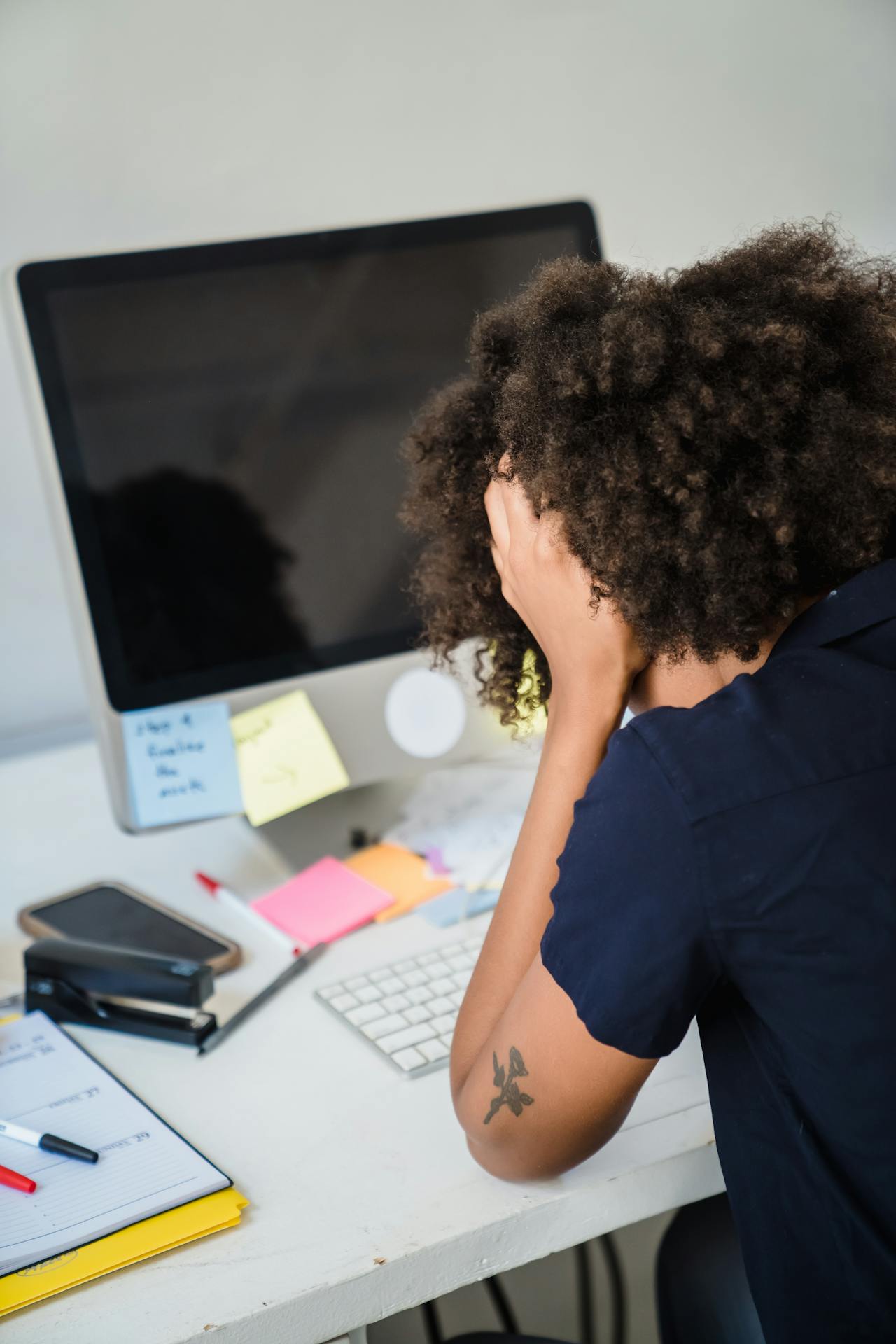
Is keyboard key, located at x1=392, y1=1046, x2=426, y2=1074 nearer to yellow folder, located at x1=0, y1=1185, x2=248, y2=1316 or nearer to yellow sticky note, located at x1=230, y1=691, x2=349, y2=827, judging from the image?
yellow folder, located at x1=0, y1=1185, x2=248, y2=1316

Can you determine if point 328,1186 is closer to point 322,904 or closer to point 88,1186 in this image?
point 88,1186

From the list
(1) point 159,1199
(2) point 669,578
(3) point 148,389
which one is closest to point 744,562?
(2) point 669,578

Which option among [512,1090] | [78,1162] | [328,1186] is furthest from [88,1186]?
[512,1090]

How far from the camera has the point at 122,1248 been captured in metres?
0.55

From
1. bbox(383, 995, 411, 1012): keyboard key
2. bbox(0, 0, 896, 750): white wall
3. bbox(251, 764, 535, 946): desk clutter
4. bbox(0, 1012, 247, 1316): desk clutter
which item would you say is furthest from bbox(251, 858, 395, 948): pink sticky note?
bbox(0, 0, 896, 750): white wall

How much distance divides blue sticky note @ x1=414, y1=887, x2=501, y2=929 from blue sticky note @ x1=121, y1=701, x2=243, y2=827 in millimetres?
175

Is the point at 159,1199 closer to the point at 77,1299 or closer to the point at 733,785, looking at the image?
the point at 77,1299

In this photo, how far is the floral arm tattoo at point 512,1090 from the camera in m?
0.56

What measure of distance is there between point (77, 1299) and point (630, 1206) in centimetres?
28

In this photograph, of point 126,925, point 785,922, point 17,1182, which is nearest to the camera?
point 785,922

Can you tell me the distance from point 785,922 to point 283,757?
55 centimetres

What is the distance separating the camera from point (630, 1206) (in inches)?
23.6

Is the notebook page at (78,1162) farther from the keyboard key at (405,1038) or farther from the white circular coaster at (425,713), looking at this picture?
the white circular coaster at (425,713)

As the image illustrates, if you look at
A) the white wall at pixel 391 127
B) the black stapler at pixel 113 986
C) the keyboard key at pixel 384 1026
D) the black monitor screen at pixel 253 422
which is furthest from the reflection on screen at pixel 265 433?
the keyboard key at pixel 384 1026
